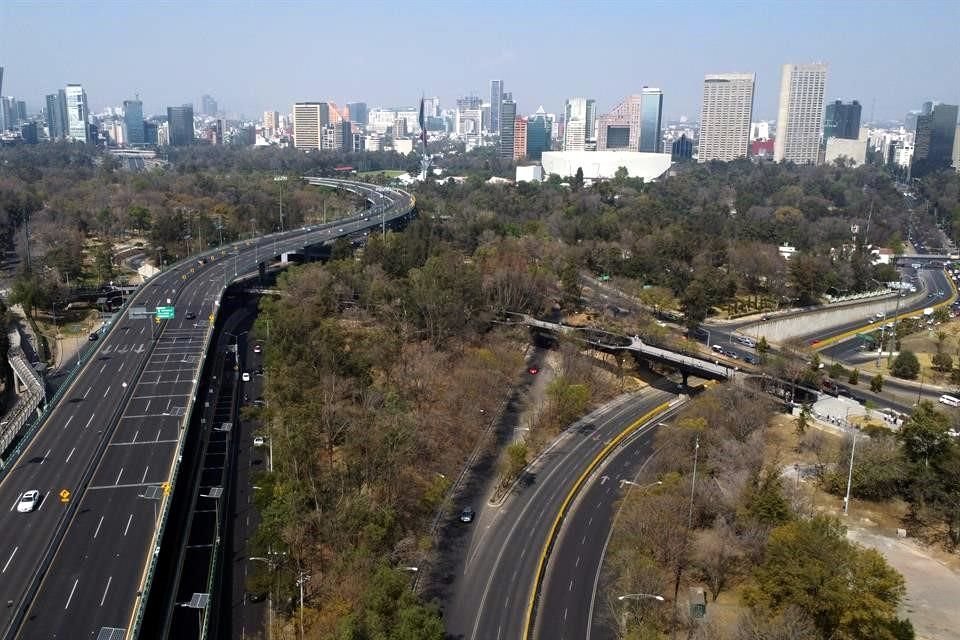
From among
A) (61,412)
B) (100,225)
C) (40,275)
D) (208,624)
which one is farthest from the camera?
(100,225)

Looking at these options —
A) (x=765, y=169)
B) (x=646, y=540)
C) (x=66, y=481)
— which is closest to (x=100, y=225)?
(x=66, y=481)

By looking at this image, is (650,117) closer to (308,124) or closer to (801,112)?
(801,112)

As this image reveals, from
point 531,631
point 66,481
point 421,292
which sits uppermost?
point 421,292

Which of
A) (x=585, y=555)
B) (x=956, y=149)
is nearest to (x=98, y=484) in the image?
(x=585, y=555)

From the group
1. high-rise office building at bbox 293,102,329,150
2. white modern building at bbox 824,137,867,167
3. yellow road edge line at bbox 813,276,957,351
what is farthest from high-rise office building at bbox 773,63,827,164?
yellow road edge line at bbox 813,276,957,351

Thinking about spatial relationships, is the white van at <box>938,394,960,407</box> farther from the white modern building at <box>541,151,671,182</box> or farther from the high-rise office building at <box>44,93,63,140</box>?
the high-rise office building at <box>44,93,63,140</box>

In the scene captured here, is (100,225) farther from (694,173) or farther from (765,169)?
(765,169)
